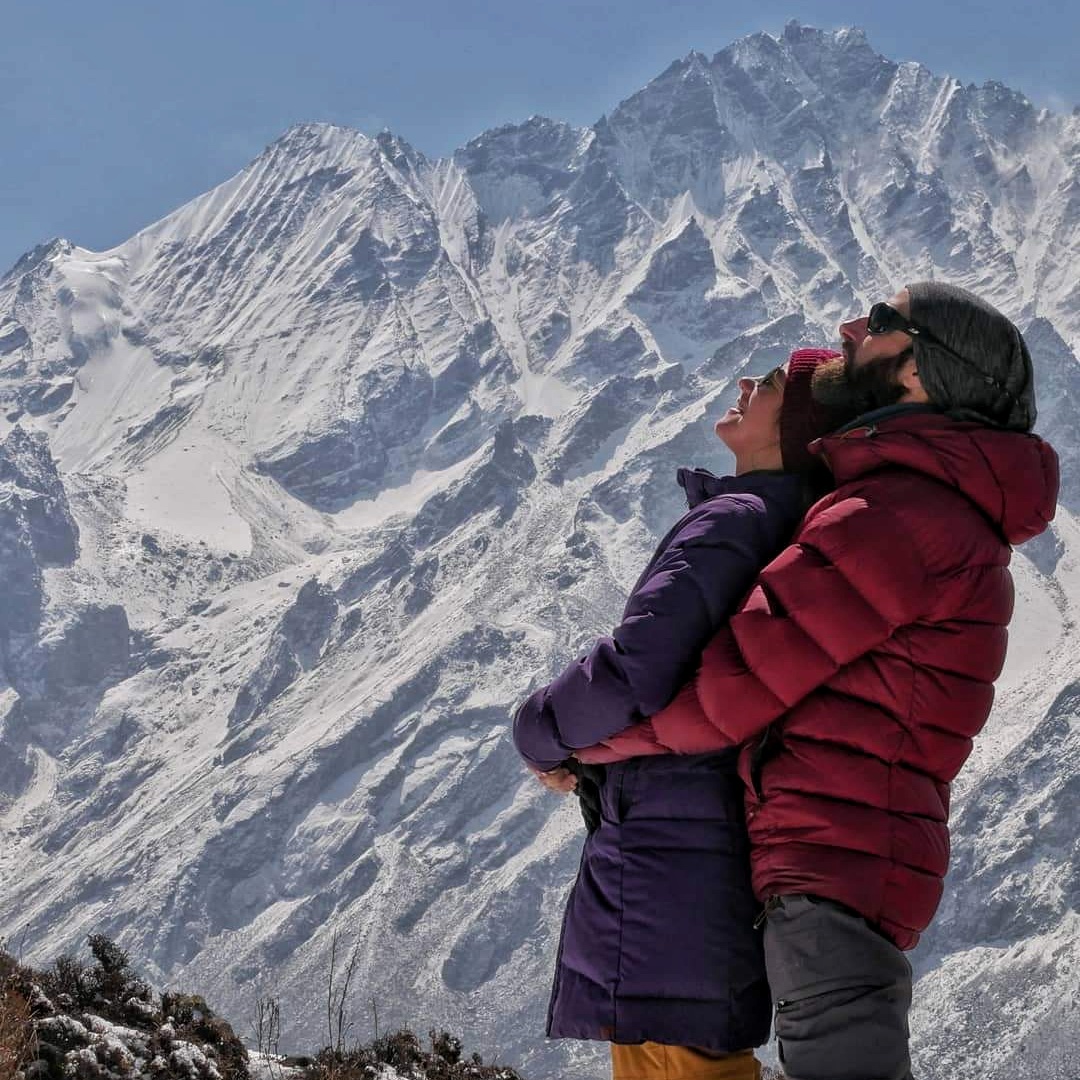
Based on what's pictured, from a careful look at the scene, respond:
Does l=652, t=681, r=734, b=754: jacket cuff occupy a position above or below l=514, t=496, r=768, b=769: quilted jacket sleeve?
below

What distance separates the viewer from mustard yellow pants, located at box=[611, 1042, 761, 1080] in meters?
3.80

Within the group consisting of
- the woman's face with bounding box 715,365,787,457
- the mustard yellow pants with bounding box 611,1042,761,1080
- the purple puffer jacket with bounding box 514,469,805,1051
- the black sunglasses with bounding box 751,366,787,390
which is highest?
the black sunglasses with bounding box 751,366,787,390

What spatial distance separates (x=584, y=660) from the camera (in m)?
3.99

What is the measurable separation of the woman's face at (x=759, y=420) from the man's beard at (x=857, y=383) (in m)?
0.17

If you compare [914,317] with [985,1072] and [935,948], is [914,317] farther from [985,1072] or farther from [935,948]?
[935,948]

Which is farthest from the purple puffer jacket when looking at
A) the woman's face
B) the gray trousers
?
the woman's face

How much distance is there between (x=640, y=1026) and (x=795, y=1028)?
59cm

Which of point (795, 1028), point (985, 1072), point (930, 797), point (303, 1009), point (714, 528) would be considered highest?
point (714, 528)

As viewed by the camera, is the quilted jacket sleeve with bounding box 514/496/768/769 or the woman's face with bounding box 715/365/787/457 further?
the woman's face with bounding box 715/365/787/457

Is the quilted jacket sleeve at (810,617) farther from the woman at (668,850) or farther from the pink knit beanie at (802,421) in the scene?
the pink knit beanie at (802,421)

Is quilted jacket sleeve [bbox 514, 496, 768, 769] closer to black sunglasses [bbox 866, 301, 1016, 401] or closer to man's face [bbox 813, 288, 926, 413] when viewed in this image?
man's face [bbox 813, 288, 926, 413]

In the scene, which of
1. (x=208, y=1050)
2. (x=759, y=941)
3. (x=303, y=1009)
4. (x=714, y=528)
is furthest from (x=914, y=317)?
(x=303, y=1009)

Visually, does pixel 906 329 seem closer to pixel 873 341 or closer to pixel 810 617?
pixel 873 341

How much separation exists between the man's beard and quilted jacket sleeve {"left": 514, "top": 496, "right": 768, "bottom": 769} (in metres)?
0.51
